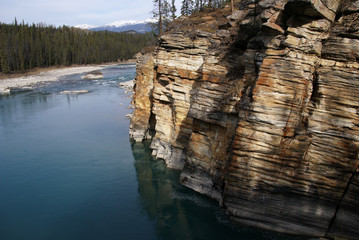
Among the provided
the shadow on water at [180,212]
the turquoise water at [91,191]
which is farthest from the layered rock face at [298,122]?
the turquoise water at [91,191]

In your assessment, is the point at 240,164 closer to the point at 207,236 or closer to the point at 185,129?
the point at 207,236

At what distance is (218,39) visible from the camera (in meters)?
21.5

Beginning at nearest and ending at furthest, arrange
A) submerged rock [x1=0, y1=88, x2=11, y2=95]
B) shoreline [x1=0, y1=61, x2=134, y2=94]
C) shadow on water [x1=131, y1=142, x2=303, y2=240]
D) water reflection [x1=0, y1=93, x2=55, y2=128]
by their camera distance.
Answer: shadow on water [x1=131, y1=142, x2=303, y2=240] → water reflection [x1=0, y1=93, x2=55, y2=128] → submerged rock [x1=0, y1=88, x2=11, y2=95] → shoreline [x1=0, y1=61, x2=134, y2=94]

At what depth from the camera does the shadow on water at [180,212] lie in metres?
15.8

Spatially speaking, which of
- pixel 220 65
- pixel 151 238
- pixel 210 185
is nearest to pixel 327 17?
pixel 220 65

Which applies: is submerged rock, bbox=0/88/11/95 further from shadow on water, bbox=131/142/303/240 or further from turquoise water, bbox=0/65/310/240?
shadow on water, bbox=131/142/303/240

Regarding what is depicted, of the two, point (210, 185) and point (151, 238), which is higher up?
point (210, 185)

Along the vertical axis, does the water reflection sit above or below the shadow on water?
above

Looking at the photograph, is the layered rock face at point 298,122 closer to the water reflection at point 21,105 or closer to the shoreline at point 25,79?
the water reflection at point 21,105

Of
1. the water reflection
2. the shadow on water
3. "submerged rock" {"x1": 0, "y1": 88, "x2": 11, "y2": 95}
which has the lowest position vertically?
the shadow on water

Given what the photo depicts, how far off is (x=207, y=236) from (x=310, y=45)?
37.3 feet

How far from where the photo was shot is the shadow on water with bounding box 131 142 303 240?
1583 cm

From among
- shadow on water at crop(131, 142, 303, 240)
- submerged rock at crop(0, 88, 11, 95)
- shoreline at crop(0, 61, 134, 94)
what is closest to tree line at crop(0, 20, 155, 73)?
shoreline at crop(0, 61, 134, 94)

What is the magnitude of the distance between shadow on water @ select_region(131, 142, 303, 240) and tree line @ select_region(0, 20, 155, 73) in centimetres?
5930
